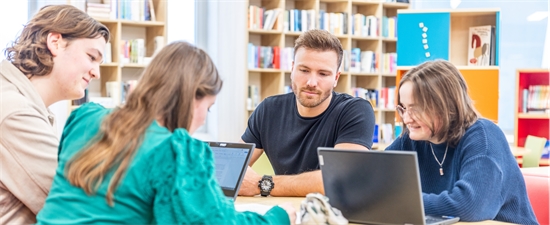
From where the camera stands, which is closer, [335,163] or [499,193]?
[335,163]

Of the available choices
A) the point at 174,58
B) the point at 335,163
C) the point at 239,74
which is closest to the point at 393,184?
the point at 335,163

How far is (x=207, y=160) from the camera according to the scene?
152 cm

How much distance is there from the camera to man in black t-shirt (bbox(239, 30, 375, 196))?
2.68 metres

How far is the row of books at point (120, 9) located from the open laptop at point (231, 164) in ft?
12.0

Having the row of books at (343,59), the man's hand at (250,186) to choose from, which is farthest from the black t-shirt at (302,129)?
the row of books at (343,59)

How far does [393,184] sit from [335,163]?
0.19m

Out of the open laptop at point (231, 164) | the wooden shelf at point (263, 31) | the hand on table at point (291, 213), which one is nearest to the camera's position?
the hand on table at point (291, 213)

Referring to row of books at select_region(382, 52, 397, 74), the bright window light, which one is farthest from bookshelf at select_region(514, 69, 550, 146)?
row of books at select_region(382, 52, 397, 74)

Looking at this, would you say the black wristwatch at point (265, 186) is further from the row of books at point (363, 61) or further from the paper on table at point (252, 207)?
the row of books at point (363, 61)

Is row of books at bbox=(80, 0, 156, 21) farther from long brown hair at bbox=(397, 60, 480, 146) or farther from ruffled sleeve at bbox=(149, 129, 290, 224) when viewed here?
ruffled sleeve at bbox=(149, 129, 290, 224)

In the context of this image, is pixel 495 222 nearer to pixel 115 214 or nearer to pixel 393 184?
pixel 393 184

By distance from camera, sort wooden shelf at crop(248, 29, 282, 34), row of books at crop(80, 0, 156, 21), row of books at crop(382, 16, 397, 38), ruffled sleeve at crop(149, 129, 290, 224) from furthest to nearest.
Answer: row of books at crop(382, 16, 397, 38) < wooden shelf at crop(248, 29, 282, 34) < row of books at crop(80, 0, 156, 21) < ruffled sleeve at crop(149, 129, 290, 224)

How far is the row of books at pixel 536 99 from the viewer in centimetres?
653

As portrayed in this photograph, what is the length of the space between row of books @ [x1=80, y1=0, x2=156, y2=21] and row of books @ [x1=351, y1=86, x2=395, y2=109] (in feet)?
7.89
